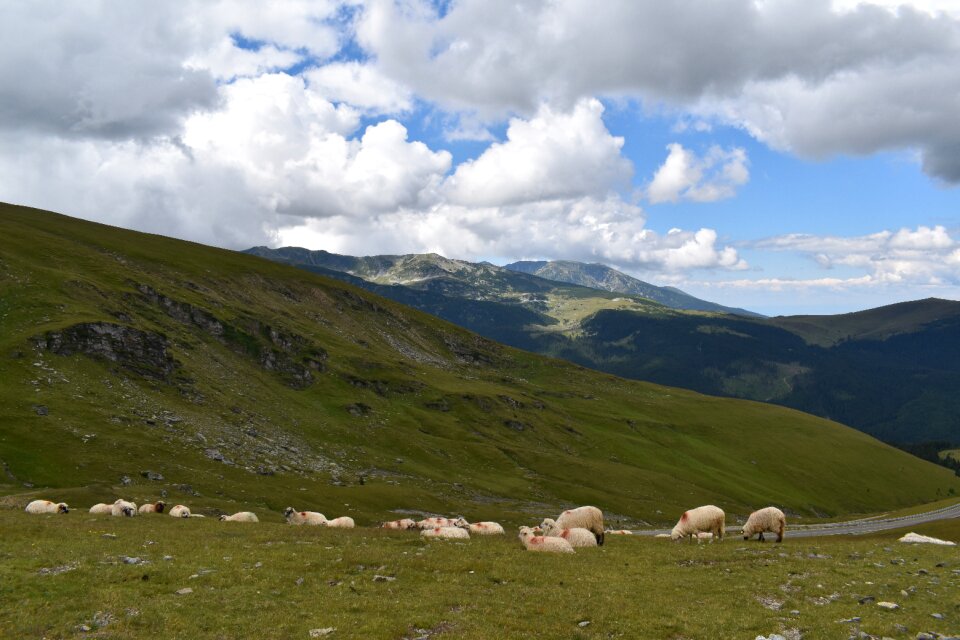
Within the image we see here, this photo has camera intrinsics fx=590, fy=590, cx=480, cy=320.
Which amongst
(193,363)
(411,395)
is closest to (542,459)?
(411,395)

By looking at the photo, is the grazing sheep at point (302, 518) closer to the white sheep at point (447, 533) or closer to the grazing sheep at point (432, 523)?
the grazing sheep at point (432, 523)

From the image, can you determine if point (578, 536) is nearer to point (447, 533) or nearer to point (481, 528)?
point (447, 533)

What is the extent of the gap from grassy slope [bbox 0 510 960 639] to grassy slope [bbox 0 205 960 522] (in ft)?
105

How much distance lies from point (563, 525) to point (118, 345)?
294ft

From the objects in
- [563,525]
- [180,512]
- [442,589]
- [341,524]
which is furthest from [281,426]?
[442,589]

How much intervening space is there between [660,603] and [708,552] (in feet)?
41.5

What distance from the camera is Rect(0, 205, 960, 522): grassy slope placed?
71.6m

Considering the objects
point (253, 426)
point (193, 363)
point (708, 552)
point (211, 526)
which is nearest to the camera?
point (708, 552)

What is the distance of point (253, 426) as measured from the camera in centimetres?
10088

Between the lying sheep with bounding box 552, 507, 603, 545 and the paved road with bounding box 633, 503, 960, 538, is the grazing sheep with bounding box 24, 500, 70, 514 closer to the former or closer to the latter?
the lying sheep with bounding box 552, 507, 603, 545

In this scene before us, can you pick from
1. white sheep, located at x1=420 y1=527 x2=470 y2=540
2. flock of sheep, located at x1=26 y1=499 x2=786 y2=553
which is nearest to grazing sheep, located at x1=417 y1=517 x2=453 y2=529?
flock of sheep, located at x1=26 y1=499 x2=786 y2=553

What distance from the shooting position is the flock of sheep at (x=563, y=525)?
1368 inches

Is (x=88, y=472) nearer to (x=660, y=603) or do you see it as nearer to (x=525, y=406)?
(x=660, y=603)

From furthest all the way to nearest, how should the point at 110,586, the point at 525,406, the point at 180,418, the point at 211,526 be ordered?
the point at 525,406, the point at 180,418, the point at 211,526, the point at 110,586
